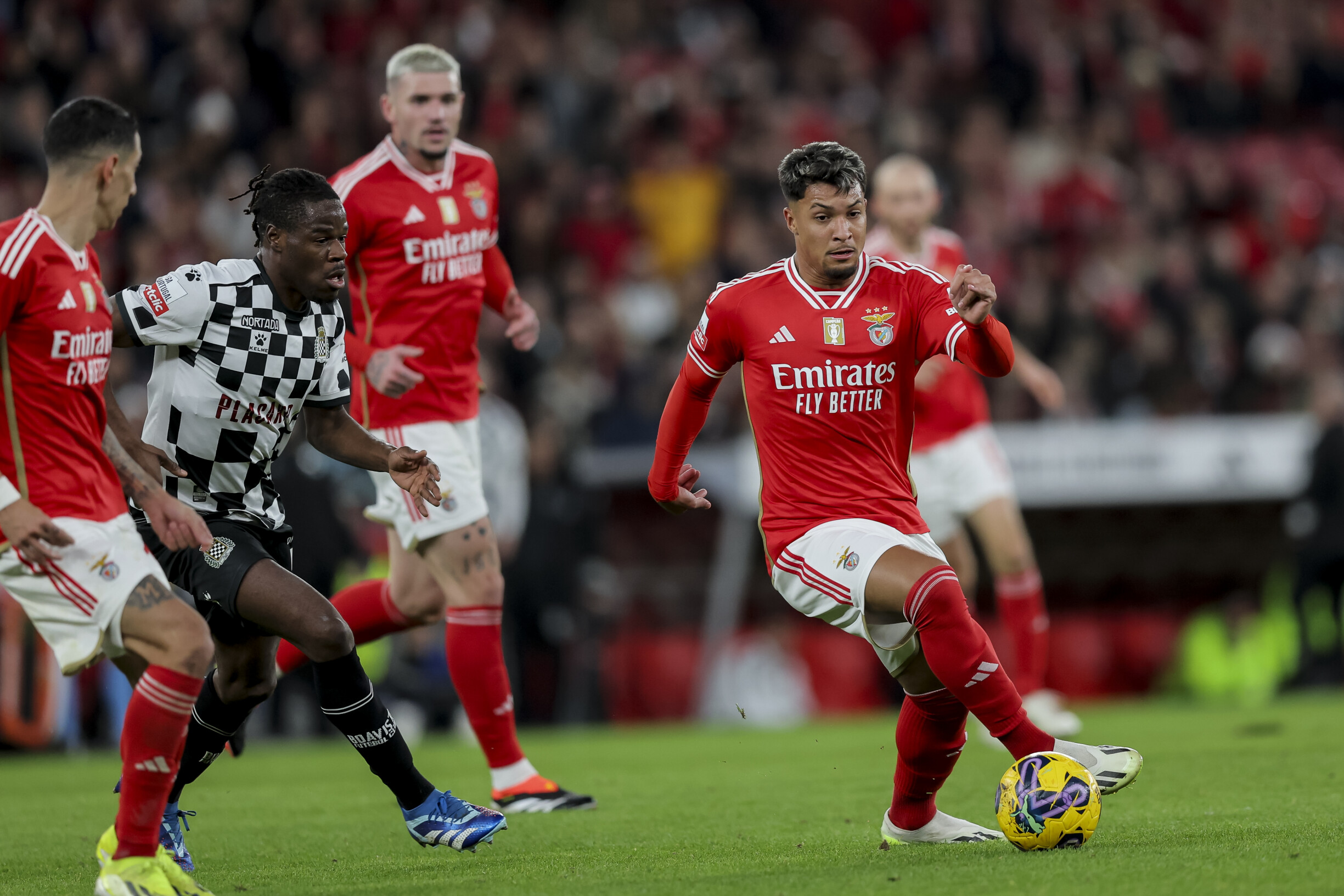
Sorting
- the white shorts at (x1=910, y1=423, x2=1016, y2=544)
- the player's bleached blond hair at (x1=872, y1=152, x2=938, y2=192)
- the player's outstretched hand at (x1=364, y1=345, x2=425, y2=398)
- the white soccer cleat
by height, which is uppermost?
the player's bleached blond hair at (x1=872, y1=152, x2=938, y2=192)

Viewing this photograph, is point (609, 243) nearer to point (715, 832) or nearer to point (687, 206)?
point (687, 206)

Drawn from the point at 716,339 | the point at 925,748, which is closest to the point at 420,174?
the point at 716,339

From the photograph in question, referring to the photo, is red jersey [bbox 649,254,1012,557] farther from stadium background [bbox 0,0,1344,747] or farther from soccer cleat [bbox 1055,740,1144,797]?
stadium background [bbox 0,0,1344,747]

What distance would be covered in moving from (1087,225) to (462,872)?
12946 millimetres

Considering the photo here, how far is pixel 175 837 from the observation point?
5.45 meters

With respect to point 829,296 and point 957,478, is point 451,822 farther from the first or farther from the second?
point 957,478

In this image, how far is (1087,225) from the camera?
16.4 m

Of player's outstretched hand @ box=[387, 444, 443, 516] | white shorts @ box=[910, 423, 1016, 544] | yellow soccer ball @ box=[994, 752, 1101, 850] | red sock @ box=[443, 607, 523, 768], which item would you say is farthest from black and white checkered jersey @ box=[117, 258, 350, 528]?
white shorts @ box=[910, 423, 1016, 544]

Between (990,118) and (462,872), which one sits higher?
(990,118)

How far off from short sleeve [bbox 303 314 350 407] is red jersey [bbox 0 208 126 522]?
962 mm

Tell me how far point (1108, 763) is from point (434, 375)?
3362 millimetres

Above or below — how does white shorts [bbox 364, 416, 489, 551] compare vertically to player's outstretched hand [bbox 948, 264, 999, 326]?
below

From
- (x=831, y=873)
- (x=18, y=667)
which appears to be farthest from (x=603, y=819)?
(x=18, y=667)

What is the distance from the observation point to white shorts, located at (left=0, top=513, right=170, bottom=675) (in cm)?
441
